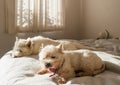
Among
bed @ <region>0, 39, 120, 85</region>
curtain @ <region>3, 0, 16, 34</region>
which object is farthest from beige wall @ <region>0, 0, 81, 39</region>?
bed @ <region>0, 39, 120, 85</region>

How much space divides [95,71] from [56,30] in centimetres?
247

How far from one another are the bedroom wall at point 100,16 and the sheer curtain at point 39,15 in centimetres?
51

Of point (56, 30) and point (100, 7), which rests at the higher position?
point (100, 7)

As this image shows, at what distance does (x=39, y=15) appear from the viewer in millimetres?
3533

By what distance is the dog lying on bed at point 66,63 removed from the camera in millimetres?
1294

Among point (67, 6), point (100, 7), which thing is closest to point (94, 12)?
point (100, 7)

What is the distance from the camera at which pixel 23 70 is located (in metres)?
1.43

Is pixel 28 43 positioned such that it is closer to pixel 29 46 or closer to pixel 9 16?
pixel 29 46

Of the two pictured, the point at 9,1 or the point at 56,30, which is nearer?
the point at 9,1

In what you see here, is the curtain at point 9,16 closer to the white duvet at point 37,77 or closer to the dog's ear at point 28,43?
the dog's ear at point 28,43

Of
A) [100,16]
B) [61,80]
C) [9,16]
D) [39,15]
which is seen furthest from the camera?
[100,16]

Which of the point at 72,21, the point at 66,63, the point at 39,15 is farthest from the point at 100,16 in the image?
the point at 66,63

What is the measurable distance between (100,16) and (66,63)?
2.56 m

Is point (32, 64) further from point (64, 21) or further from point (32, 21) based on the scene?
point (64, 21)
